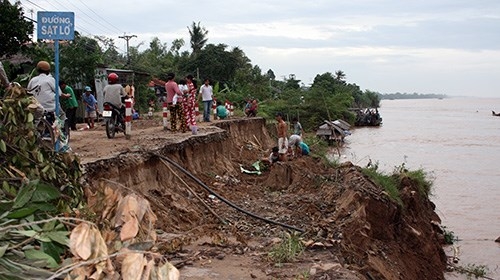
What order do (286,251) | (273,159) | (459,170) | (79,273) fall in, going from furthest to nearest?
1. (459,170)
2. (273,159)
3. (286,251)
4. (79,273)

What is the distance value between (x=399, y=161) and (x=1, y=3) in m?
18.8

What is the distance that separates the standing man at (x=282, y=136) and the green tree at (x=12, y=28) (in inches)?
314

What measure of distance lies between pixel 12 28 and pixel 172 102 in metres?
6.90

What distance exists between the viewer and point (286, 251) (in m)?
6.45

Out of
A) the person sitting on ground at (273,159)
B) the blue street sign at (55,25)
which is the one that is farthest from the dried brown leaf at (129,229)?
the person sitting on ground at (273,159)

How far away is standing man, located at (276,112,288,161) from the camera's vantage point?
1644 centimetres

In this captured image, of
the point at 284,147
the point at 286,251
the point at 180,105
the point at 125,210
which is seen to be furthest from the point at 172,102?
the point at 125,210

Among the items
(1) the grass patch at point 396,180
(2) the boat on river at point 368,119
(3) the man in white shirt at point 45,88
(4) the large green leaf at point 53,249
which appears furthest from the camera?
(2) the boat on river at point 368,119

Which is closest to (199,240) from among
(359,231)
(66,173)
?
(66,173)

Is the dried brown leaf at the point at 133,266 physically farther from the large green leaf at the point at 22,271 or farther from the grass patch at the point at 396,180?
the grass patch at the point at 396,180

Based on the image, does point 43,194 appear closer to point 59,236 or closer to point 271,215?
point 59,236

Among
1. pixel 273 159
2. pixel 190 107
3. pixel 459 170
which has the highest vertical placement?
pixel 190 107

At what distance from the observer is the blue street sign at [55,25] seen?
7.46m

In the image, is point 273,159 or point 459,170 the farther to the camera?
point 459,170
